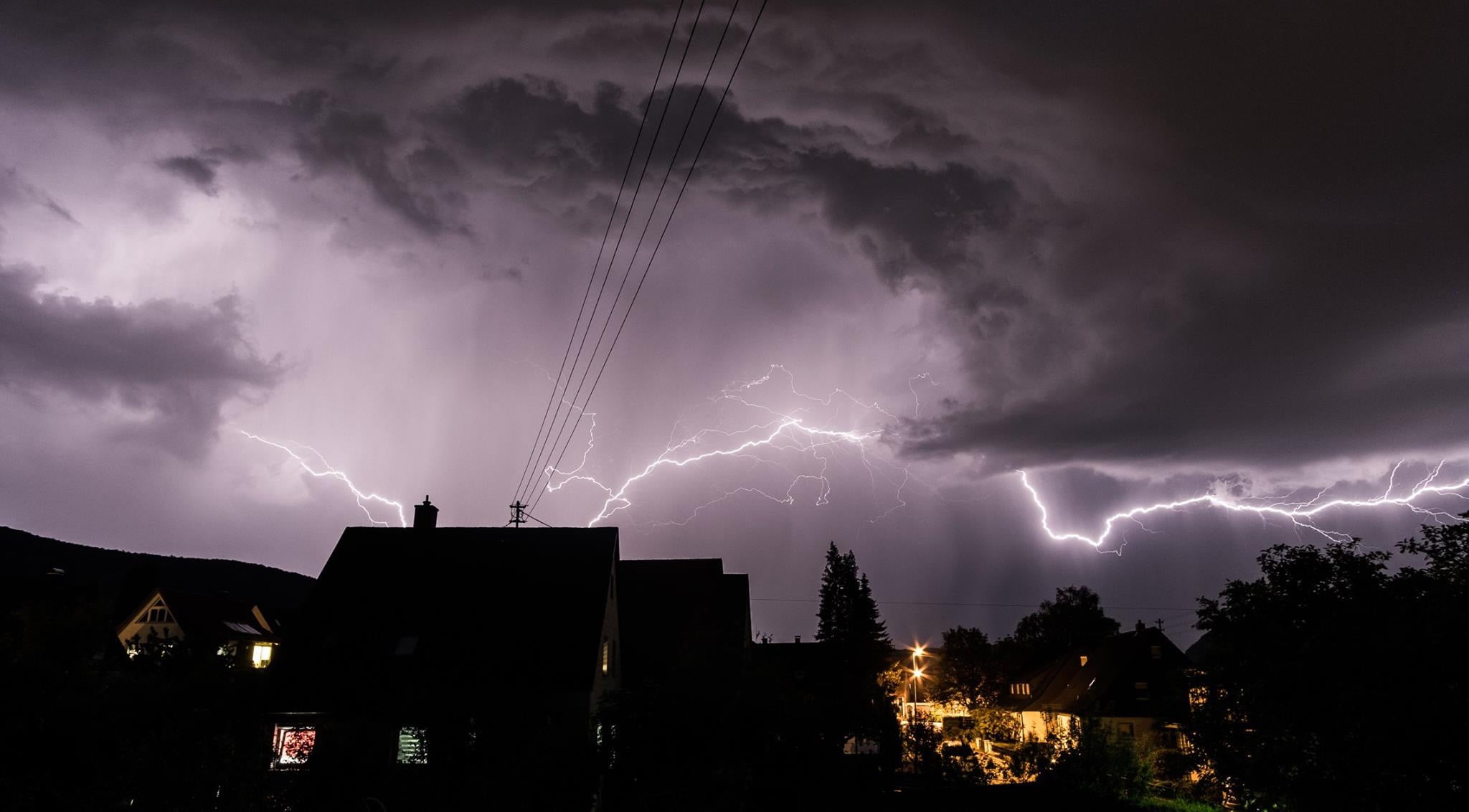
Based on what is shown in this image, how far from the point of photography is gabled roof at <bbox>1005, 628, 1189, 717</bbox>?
48906mm

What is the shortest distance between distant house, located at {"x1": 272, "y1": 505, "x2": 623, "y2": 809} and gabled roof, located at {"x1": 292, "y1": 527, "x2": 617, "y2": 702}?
49 millimetres

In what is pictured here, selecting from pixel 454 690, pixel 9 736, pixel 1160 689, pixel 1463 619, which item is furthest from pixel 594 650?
pixel 1160 689

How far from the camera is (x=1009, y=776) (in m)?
26.8

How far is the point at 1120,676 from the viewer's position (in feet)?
165

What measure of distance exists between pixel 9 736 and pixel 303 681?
Answer: 12.1 meters

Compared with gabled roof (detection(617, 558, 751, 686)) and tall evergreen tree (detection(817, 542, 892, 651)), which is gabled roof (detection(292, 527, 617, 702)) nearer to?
gabled roof (detection(617, 558, 751, 686))

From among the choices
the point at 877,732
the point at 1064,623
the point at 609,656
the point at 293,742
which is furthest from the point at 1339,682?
the point at 1064,623

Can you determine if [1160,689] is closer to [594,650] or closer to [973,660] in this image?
[973,660]

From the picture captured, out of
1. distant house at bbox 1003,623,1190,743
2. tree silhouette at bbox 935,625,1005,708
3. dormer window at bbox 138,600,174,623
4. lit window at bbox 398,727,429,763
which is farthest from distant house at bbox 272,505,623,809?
tree silhouette at bbox 935,625,1005,708

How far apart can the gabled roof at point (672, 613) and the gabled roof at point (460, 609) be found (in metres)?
4.38

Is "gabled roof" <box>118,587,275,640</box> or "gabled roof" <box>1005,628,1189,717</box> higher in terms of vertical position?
"gabled roof" <box>118,587,275,640</box>

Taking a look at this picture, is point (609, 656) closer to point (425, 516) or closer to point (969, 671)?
point (425, 516)

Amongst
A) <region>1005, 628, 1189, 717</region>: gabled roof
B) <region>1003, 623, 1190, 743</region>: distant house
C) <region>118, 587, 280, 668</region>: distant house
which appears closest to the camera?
<region>1003, 623, 1190, 743</region>: distant house

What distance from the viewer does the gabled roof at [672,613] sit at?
103 ft
